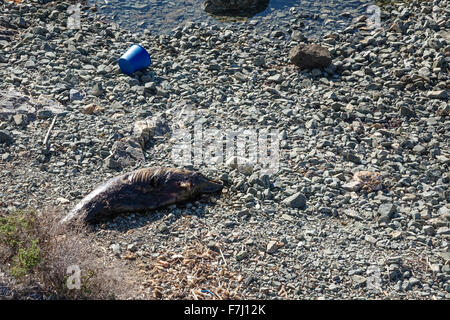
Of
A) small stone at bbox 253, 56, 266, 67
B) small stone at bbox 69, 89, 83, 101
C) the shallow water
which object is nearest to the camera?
small stone at bbox 69, 89, 83, 101

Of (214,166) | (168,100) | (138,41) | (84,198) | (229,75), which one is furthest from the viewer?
(138,41)

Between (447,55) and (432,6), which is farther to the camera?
(432,6)

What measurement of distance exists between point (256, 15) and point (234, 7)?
1.53ft

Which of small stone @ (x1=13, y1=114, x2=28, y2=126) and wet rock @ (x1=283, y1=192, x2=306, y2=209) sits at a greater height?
small stone @ (x1=13, y1=114, x2=28, y2=126)

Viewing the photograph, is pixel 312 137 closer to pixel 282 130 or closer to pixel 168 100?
pixel 282 130

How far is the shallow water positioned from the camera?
11.0 m

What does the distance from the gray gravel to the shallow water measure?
1.03ft

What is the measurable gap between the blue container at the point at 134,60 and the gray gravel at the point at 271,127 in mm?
168

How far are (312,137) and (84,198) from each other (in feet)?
10.0

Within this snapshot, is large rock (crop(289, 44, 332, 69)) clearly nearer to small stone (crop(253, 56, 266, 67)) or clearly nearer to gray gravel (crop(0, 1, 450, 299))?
gray gravel (crop(0, 1, 450, 299))

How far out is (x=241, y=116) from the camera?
28.1ft

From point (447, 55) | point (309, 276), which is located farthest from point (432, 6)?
point (309, 276)

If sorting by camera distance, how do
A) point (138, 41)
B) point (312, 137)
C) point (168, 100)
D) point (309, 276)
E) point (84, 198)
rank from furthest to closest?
point (138, 41) → point (168, 100) → point (312, 137) → point (84, 198) → point (309, 276)

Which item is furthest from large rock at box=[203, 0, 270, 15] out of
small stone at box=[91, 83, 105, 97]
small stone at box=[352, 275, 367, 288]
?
small stone at box=[352, 275, 367, 288]
